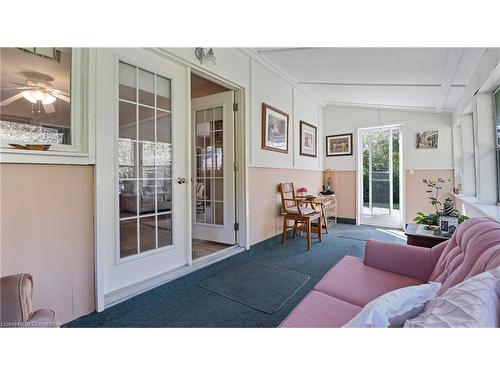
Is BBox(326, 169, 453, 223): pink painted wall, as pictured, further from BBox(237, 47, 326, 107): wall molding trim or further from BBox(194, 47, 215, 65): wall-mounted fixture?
BBox(194, 47, 215, 65): wall-mounted fixture

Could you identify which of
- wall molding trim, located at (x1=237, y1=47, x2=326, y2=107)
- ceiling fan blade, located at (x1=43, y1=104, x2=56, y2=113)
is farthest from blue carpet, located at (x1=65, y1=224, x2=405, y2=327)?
wall molding trim, located at (x1=237, y1=47, x2=326, y2=107)

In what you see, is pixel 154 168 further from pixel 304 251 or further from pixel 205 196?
pixel 304 251

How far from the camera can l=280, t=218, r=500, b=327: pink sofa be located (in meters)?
1.07

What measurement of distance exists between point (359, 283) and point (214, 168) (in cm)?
239

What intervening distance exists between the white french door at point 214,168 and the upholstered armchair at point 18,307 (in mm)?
2270

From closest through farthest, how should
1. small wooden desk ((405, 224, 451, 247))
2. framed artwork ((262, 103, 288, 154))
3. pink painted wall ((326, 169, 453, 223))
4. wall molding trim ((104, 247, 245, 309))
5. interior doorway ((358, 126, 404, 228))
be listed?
wall molding trim ((104, 247, 245, 309)), small wooden desk ((405, 224, 451, 247)), framed artwork ((262, 103, 288, 154)), pink painted wall ((326, 169, 453, 223)), interior doorway ((358, 126, 404, 228))

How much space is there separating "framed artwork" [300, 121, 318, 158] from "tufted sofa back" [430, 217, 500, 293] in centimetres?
334

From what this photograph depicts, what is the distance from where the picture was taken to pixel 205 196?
11.3 ft

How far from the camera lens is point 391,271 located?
65.2 inches

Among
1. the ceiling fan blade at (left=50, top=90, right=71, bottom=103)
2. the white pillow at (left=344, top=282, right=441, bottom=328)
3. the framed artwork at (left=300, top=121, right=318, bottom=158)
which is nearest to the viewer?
the white pillow at (left=344, top=282, right=441, bottom=328)

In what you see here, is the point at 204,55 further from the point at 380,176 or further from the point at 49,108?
the point at 380,176

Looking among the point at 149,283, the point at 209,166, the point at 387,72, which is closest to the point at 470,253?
the point at 149,283

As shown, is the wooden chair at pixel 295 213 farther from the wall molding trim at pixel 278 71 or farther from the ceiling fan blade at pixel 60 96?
the ceiling fan blade at pixel 60 96
